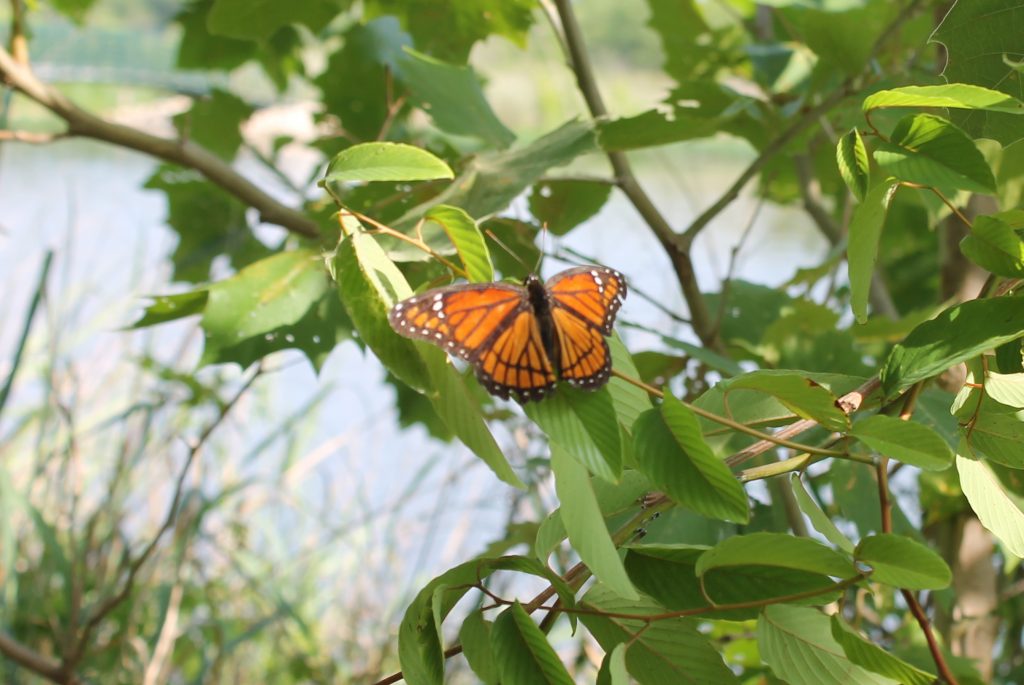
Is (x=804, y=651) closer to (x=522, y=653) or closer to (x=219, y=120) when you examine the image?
(x=522, y=653)

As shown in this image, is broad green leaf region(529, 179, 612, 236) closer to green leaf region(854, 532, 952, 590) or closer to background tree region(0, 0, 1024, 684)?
background tree region(0, 0, 1024, 684)

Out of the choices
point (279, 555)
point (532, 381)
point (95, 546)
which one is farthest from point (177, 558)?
point (532, 381)

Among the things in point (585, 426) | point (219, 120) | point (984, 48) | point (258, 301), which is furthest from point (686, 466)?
point (219, 120)

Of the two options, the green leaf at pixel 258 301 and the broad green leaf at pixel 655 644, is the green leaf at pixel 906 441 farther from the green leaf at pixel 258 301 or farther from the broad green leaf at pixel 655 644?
the green leaf at pixel 258 301

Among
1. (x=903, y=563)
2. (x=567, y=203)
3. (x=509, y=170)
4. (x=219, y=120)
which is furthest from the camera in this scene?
(x=219, y=120)

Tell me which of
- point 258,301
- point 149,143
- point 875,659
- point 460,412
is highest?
point 149,143
